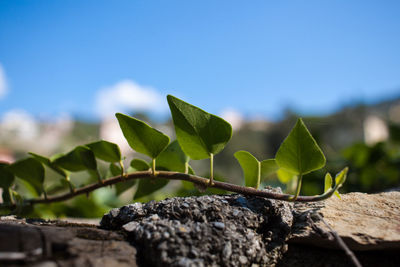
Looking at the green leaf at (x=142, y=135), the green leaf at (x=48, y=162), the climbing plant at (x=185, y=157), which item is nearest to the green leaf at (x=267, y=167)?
the climbing plant at (x=185, y=157)

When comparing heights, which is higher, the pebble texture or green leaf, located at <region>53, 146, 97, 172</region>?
green leaf, located at <region>53, 146, 97, 172</region>

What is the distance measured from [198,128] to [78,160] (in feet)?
0.57

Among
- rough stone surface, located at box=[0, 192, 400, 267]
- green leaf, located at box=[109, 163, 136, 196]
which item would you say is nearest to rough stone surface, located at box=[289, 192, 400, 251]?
rough stone surface, located at box=[0, 192, 400, 267]

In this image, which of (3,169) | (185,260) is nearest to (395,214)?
(185,260)

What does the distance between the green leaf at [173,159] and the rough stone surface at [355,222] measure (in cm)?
14

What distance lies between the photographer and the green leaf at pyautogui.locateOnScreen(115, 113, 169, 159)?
334mm

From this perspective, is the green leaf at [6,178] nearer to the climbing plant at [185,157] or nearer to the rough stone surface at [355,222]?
the climbing plant at [185,157]

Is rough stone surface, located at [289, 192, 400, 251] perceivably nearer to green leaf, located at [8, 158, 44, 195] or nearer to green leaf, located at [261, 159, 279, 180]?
green leaf, located at [261, 159, 279, 180]

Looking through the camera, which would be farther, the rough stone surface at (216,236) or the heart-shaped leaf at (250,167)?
the heart-shaped leaf at (250,167)

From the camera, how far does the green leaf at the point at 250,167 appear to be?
36cm

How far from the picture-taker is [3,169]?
463 millimetres

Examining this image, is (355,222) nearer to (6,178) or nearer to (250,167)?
(250,167)

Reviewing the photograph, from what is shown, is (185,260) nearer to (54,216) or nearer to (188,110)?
(188,110)

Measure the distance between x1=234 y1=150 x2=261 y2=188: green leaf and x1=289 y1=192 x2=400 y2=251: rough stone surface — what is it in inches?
2.3
